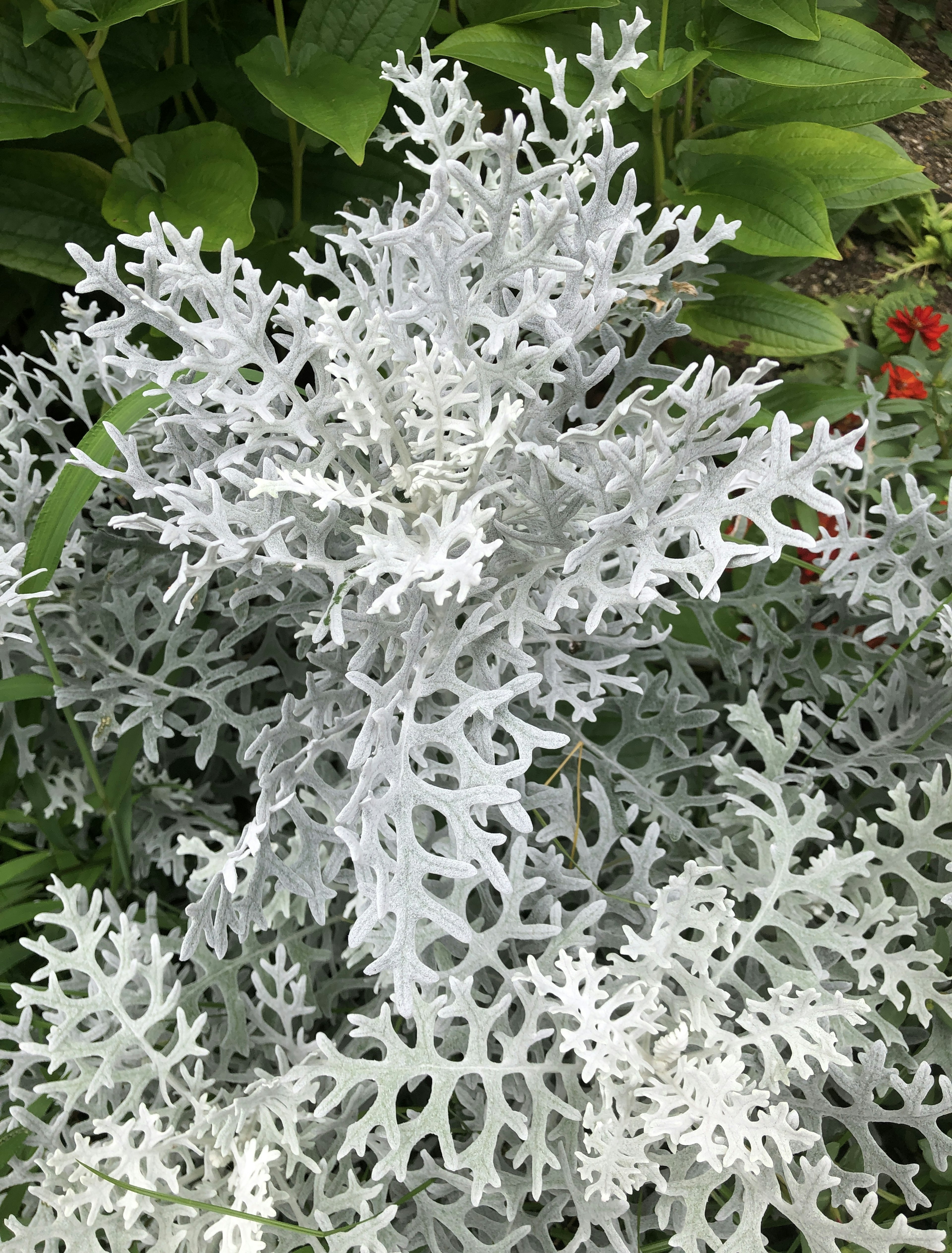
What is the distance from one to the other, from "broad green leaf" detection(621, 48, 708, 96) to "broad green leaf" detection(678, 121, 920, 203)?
9cm

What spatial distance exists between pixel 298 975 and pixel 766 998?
32 cm

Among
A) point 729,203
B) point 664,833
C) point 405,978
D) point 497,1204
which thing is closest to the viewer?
point 405,978

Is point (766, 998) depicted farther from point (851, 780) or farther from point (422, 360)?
point (422, 360)

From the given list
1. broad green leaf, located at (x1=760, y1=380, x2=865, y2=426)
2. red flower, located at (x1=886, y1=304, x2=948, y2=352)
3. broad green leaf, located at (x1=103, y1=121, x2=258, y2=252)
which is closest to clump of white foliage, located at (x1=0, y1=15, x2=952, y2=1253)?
broad green leaf, located at (x1=103, y1=121, x2=258, y2=252)

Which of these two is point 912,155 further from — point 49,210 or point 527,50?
point 49,210

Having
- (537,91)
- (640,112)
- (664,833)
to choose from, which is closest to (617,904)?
(664,833)

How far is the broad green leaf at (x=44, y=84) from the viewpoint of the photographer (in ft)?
2.75

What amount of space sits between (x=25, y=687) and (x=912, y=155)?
144 centimetres

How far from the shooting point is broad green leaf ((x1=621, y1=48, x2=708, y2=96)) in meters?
0.79

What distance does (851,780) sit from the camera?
0.79 meters

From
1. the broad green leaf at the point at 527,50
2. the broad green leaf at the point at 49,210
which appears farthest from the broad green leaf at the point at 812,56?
the broad green leaf at the point at 49,210

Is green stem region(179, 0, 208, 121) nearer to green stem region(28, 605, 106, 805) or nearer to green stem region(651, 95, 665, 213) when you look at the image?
green stem region(651, 95, 665, 213)

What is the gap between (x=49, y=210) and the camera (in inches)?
37.4

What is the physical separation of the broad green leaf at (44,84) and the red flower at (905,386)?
2.68ft
